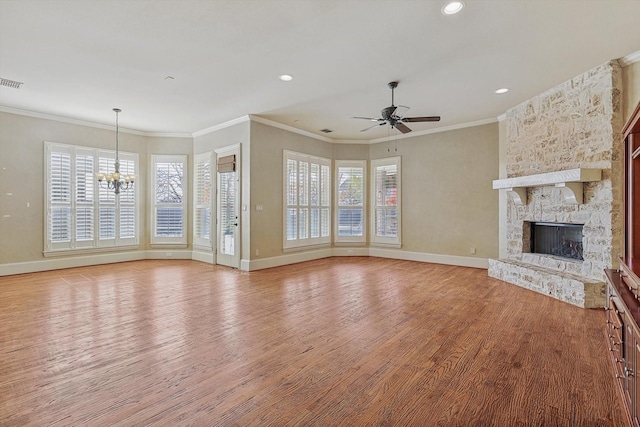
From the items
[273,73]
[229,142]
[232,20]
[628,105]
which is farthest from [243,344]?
[628,105]

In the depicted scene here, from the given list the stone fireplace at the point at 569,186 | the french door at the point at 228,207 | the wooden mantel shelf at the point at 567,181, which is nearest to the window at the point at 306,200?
the french door at the point at 228,207

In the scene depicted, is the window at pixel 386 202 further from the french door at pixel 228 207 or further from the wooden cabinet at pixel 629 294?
the wooden cabinet at pixel 629 294

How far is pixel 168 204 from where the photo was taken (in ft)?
25.4

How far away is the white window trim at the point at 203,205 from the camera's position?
281 inches

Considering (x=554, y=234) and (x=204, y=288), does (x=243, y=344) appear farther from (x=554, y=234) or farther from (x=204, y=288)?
(x=554, y=234)

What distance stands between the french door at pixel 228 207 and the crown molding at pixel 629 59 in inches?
240

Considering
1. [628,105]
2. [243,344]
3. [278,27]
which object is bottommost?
[243,344]

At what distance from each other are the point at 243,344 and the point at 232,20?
3139mm

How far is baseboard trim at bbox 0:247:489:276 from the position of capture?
6236 millimetres

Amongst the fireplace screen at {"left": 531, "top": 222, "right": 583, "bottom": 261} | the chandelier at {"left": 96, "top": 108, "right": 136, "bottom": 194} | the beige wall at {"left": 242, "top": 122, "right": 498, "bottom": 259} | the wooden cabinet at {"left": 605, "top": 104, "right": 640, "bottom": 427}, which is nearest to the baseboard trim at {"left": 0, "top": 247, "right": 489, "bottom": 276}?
the beige wall at {"left": 242, "top": 122, "right": 498, "bottom": 259}

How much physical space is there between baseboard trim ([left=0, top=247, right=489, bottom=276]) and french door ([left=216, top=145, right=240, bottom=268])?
363mm

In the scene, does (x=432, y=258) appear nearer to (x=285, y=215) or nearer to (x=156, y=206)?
(x=285, y=215)

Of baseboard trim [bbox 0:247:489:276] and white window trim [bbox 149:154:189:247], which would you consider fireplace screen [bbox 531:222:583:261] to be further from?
white window trim [bbox 149:154:189:247]

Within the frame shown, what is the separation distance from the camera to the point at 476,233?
22.0 feet
